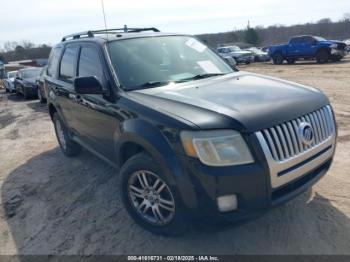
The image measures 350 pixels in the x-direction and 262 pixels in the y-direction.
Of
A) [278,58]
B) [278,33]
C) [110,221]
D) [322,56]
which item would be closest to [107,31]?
[110,221]

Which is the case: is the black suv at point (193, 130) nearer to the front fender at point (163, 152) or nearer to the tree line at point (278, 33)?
the front fender at point (163, 152)

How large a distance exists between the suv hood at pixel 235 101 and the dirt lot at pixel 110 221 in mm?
876

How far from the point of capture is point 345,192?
3924mm

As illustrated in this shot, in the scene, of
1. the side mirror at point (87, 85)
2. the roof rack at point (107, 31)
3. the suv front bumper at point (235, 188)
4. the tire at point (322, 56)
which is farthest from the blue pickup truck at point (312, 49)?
the suv front bumper at point (235, 188)

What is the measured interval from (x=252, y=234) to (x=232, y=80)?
1.62 meters

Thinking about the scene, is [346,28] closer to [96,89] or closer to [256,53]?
[256,53]

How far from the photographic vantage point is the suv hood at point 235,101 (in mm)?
2766

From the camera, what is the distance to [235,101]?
122 inches

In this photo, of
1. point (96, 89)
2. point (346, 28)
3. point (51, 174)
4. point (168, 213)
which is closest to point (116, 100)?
point (96, 89)

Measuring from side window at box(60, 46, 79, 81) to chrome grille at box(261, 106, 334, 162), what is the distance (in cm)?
308

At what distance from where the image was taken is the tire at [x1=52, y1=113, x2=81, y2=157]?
5.82m

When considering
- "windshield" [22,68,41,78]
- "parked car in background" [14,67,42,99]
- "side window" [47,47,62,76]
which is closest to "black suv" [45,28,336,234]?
"side window" [47,47,62,76]

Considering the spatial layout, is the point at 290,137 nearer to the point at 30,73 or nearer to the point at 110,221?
the point at 110,221

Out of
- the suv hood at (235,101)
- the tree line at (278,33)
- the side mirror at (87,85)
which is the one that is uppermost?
the side mirror at (87,85)
